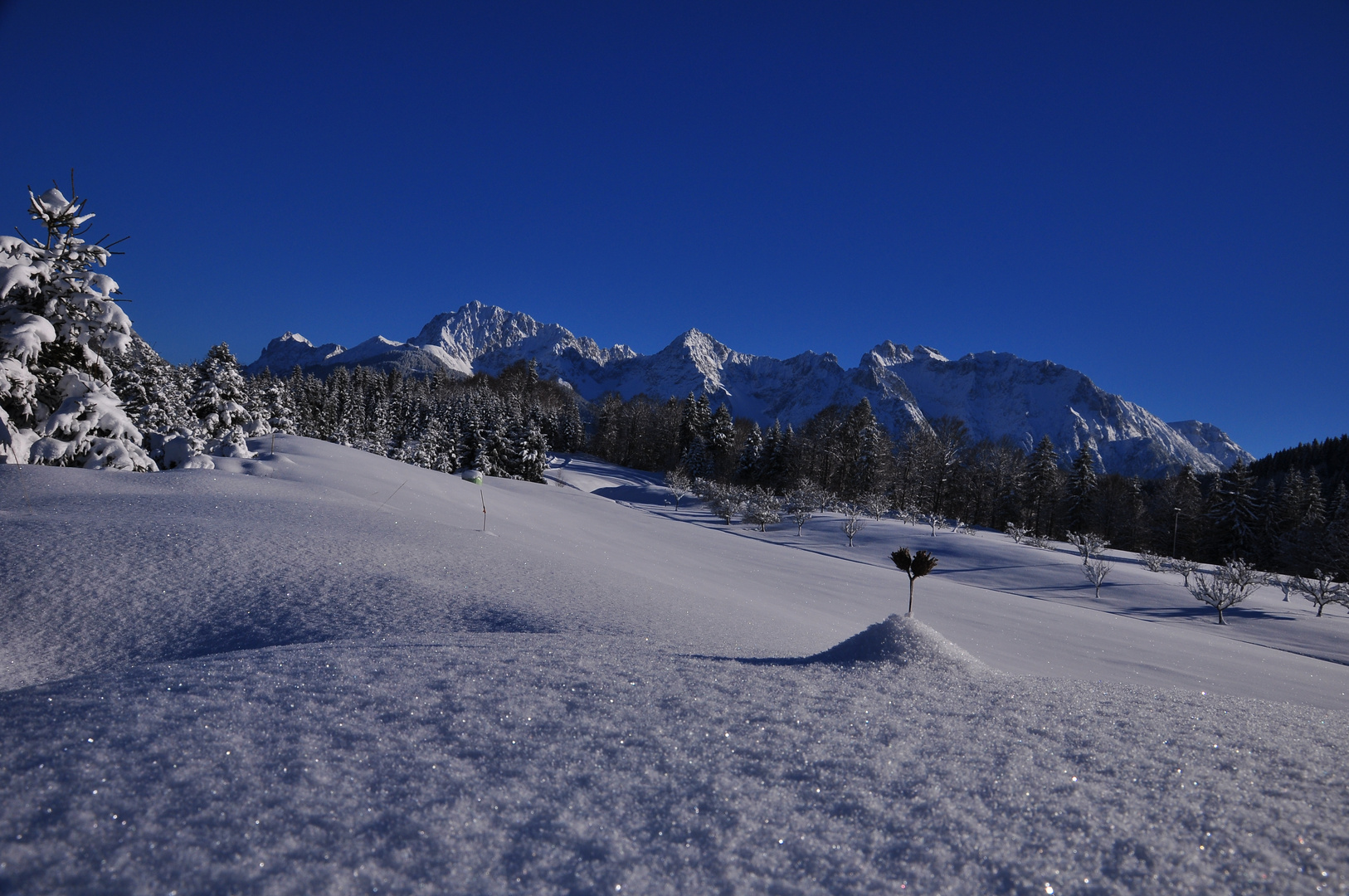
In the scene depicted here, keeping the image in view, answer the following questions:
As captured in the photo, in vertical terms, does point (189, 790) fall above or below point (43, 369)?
below

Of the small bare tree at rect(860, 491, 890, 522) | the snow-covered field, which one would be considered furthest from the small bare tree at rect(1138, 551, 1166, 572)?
the snow-covered field

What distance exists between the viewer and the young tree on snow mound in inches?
308

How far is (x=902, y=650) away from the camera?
274 cm

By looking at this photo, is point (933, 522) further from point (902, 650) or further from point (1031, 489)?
point (1031, 489)

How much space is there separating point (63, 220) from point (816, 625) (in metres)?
13.1

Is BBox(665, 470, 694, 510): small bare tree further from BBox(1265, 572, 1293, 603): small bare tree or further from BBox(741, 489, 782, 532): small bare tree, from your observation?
BBox(1265, 572, 1293, 603): small bare tree

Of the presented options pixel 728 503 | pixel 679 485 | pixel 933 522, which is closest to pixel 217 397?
pixel 728 503

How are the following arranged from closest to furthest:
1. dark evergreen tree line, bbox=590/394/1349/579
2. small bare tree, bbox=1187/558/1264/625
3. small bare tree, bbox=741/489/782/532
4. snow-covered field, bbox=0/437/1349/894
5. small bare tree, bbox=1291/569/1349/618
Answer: snow-covered field, bbox=0/437/1349/894
small bare tree, bbox=1187/558/1264/625
small bare tree, bbox=1291/569/1349/618
small bare tree, bbox=741/489/782/532
dark evergreen tree line, bbox=590/394/1349/579

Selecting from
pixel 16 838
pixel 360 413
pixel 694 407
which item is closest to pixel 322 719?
pixel 16 838

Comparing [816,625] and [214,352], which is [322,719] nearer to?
[816,625]

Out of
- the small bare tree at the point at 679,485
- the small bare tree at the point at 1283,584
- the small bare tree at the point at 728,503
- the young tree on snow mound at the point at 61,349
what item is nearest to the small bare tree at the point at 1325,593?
the small bare tree at the point at 1283,584

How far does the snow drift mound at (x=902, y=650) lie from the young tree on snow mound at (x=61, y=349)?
1149 centimetres

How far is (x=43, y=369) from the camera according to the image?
8.52 meters

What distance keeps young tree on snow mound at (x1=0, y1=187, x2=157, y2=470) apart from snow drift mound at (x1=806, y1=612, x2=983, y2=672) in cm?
1149
